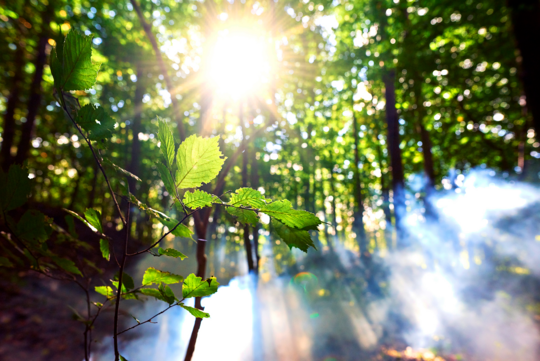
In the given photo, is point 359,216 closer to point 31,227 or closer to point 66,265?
point 66,265

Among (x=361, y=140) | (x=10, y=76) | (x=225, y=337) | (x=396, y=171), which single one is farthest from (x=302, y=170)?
(x=10, y=76)

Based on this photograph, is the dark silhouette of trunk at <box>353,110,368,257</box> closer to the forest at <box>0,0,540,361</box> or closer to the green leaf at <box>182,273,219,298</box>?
the forest at <box>0,0,540,361</box>

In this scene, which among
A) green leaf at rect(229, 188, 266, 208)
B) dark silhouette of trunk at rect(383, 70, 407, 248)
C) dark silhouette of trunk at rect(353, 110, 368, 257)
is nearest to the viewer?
green leaf at rect(229, 188, 266, 208)

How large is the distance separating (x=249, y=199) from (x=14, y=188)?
0.49 meters

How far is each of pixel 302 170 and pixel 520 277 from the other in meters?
14.4

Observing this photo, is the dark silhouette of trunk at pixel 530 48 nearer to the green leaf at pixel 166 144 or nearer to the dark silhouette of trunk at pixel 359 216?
the green leaf at pixel 166 144

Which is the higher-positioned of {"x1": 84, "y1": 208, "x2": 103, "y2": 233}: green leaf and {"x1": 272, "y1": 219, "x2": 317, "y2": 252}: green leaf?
{"x1": 84, "y1": 208, "x2": 103, "y2": 233}: green leaf

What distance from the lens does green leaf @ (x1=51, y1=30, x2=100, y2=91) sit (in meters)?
0.44

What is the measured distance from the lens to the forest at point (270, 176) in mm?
589

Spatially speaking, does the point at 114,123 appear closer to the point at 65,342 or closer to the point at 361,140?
the point at 65,342

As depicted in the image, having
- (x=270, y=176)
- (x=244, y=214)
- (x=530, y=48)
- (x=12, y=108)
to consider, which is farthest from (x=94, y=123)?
(x=12, y=108)

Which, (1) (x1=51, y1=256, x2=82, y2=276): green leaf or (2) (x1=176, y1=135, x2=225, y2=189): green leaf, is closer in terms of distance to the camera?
(2) (x1=176, y1=135, x2=225, y2=189): green leaf

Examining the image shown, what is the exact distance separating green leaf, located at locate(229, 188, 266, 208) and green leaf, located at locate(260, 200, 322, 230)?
0.8 inches

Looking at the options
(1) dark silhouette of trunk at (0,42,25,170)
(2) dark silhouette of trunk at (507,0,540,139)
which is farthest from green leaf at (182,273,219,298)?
(1) dark silhouette of trunk at (0,42,25,170)
